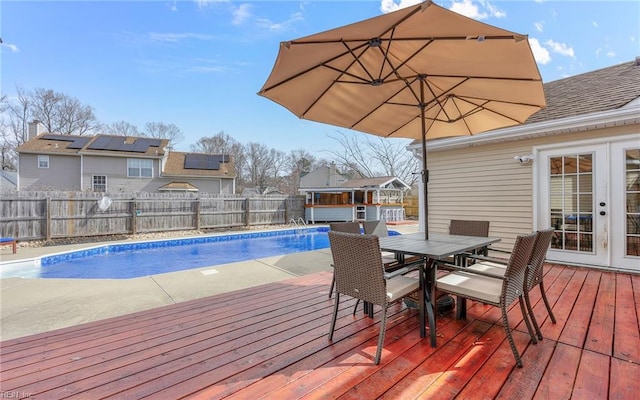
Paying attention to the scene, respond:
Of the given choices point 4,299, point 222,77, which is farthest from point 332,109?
point 222,77

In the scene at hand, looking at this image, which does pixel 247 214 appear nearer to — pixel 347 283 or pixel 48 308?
pixel 48 308

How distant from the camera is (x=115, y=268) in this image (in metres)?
7.33

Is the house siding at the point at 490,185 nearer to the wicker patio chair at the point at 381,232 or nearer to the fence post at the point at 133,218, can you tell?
the wicker patio chair at the point at 381,232

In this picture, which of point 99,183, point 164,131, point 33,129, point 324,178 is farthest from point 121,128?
point 324,178

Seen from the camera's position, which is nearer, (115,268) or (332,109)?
(332,109)

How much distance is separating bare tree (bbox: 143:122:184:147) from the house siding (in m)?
28.5

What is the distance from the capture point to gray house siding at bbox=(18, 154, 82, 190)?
51.4 ft

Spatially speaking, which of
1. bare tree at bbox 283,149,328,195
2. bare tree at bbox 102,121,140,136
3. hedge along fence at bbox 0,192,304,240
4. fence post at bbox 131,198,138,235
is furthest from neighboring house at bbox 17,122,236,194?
bare tree at bbox 283,149,328,195

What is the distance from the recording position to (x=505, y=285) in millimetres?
2025

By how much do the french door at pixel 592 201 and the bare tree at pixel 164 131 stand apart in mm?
30445

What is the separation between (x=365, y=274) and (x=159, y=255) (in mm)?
8803

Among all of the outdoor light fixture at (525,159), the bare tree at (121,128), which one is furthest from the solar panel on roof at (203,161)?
the outdoor light fixture at (525,159)

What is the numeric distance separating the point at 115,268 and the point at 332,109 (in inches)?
291

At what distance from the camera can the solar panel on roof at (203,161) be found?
62.7ft
